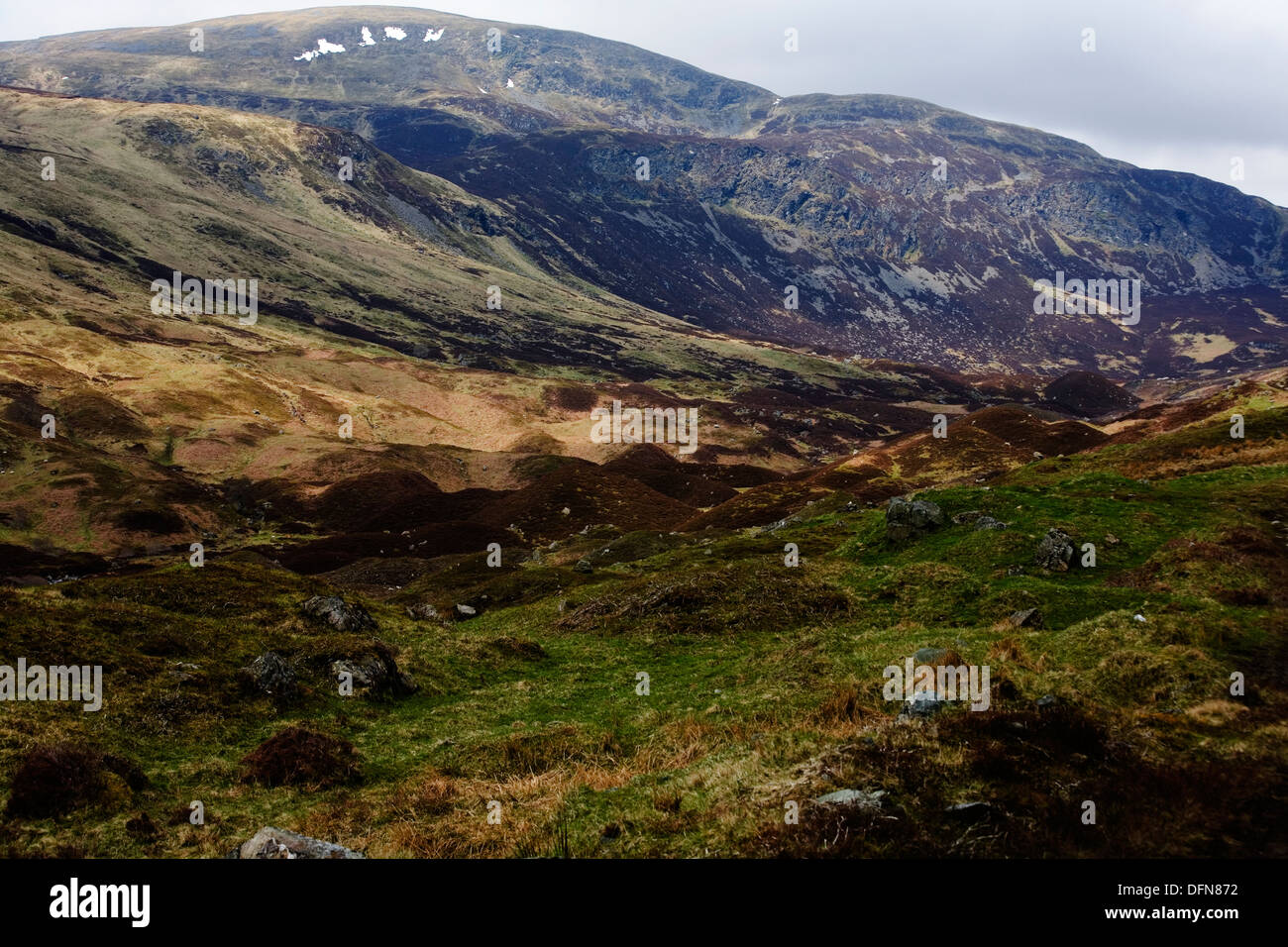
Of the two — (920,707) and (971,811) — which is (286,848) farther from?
(920,707)

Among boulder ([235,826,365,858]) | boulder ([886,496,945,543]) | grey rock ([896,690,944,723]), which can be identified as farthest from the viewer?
boulder ([886,496,945,543])

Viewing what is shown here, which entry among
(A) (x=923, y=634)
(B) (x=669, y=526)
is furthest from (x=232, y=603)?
(B) (x=669, y=526)

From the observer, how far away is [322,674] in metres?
26.8

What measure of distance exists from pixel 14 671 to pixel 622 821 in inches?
777

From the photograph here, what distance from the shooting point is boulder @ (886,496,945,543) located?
4072cm

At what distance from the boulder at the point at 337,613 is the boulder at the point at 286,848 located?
21.0m

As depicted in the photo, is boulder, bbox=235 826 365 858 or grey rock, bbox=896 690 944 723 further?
grey rock, bbox=896 690 944 723

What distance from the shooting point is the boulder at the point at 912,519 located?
40.7 metres

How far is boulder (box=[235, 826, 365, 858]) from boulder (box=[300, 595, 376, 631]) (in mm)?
20968

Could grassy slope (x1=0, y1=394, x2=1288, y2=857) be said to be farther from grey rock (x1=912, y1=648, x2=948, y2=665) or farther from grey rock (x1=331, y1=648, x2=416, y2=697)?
grey rock (x1=912, y1=648, x2=948, y2=665)

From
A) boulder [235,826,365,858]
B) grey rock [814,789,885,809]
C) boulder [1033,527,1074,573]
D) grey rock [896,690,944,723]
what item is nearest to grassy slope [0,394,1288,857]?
grey rock [814,789,885,809]

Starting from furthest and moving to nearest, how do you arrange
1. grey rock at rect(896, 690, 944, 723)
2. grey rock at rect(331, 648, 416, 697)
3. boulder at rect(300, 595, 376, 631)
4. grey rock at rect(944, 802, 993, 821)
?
1. boulder at rect(300, 595, 376, 631)
2. grey rock at rect(331, 648, 416, 697)
3. grey rock at rect(896, 690, 944, 723)
4. grey rock at rect(944, 802, 993, 821)

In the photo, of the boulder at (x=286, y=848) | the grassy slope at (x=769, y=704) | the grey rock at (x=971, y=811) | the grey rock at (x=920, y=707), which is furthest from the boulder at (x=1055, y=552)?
the boulder at (x=286, y=848)
